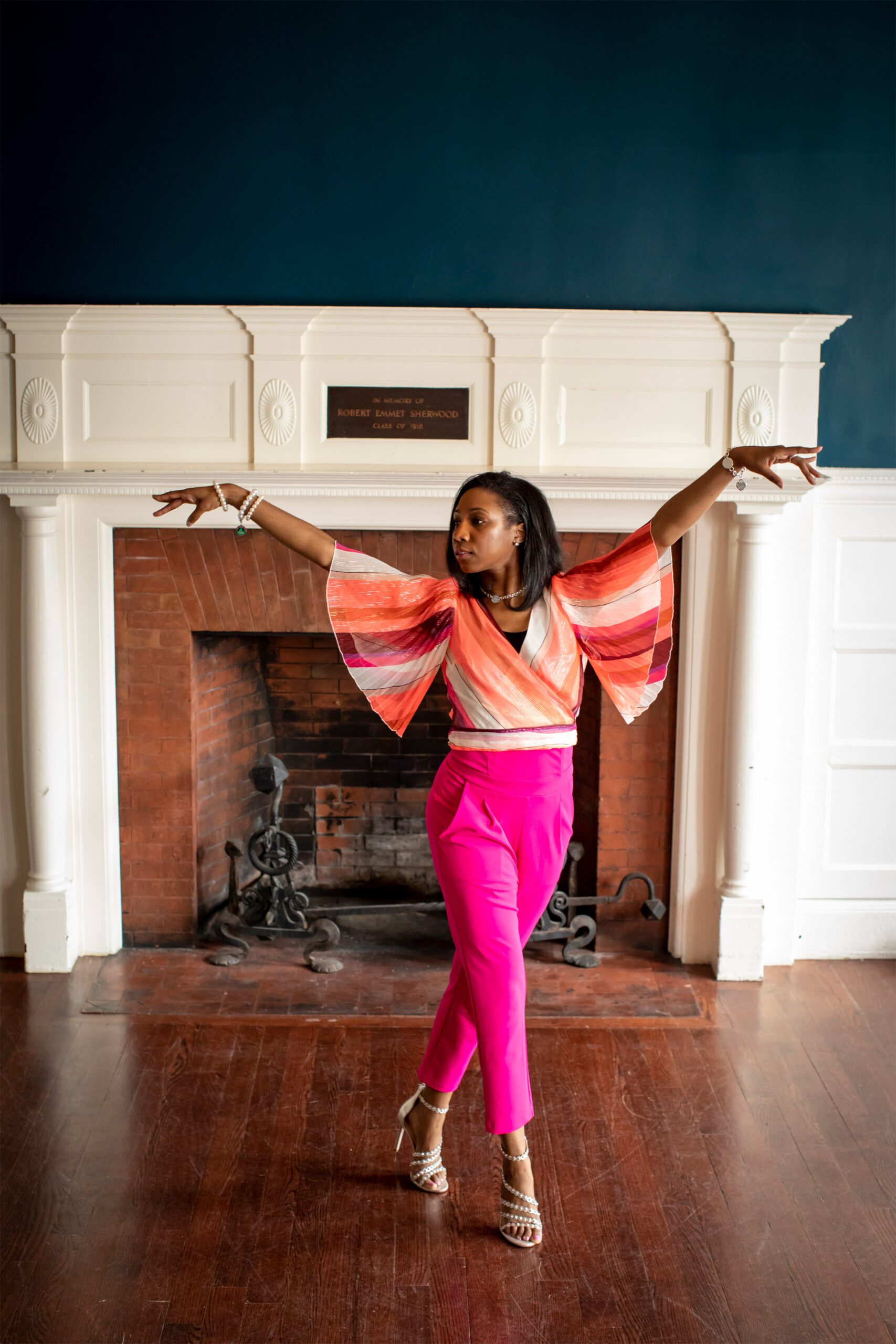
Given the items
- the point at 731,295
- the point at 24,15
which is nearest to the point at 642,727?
the point at 731,295

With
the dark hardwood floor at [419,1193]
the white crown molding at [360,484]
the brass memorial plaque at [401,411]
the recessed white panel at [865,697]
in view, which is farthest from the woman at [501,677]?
the recessed white panel at [865,697]

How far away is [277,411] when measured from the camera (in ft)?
11.9

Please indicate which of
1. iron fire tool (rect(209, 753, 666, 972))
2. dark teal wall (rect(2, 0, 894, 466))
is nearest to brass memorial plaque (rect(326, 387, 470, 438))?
dark teal wall (rect(2, 0, 894, 466))

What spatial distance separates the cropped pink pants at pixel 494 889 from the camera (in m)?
2.33

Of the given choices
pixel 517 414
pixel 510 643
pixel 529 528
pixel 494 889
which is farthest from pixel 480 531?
pixel 517 414

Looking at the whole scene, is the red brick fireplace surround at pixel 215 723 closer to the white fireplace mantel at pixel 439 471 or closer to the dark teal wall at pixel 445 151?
the white fireplace mantel at pixel 439 471

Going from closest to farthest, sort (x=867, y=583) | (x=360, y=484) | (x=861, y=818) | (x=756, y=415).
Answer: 1. (x=360, y=484)
2. (x=756, y=415)
3. (x=867, y=583)
4. (x=861, y=818)

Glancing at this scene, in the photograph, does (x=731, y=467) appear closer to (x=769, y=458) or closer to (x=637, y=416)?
(x=769, y=458)

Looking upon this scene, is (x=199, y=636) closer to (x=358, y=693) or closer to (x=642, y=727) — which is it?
(x=358, y=693)

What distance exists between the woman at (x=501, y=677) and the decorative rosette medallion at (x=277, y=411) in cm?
123

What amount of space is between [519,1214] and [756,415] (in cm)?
248

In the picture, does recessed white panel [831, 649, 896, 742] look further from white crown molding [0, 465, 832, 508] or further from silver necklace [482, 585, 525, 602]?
silver necklace [482, 585, 525, 602]

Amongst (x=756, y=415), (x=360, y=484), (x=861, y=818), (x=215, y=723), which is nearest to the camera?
(x=360, y=484)

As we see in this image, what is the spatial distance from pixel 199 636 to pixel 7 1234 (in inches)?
79.4
